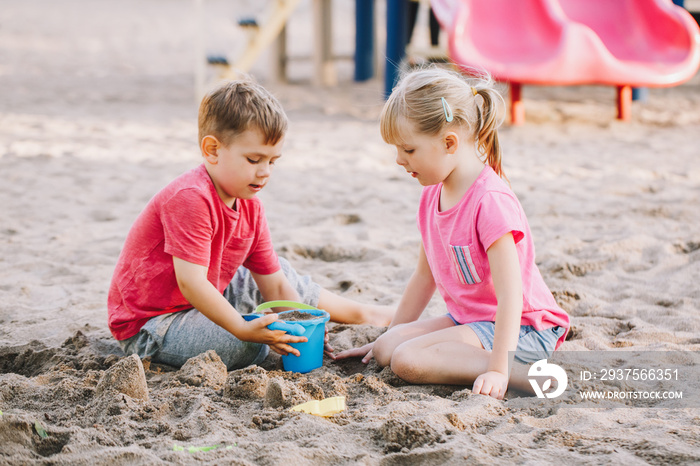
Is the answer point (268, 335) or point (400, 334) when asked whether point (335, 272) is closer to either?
point (400, 334)

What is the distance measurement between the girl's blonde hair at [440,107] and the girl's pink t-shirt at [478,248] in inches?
6.2

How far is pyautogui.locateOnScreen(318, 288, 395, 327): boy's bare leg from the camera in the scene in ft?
8.85

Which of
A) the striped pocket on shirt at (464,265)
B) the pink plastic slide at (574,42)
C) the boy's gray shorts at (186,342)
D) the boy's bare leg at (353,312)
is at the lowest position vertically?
the boy's bare leg at (353,312)

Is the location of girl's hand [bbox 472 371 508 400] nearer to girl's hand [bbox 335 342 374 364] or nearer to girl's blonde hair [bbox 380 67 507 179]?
girl's hand [bbox 335 342 374 364]

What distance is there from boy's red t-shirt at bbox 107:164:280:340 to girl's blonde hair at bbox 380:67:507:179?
59cm

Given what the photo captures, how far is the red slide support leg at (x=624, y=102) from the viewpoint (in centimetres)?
671

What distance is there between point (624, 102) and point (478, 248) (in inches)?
211

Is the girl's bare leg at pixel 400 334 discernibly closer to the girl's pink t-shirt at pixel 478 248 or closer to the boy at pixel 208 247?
the girl's pink t-shirt at pixel 478 248

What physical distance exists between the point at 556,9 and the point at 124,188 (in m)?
4.89

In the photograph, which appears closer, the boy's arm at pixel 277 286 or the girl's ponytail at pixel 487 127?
the girl's ponytail at pixel 487 127

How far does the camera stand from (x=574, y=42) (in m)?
6.48

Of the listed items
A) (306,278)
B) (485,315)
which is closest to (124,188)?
(306,278)

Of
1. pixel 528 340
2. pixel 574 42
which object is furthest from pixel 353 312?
pixel 574 42

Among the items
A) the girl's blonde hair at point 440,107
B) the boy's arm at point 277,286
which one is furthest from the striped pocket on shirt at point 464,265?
the boy's arm at point 277,286
